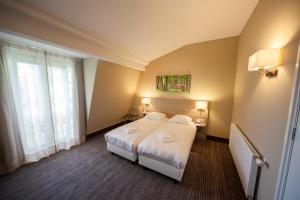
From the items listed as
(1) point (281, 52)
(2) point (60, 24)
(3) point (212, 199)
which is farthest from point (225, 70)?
(2) point (60, 24)

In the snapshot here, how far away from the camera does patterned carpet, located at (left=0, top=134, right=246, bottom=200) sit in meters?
1.67

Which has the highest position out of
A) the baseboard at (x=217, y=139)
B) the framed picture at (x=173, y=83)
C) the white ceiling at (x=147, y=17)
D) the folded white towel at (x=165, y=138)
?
A: the white ceiling at (x=147, y=17)

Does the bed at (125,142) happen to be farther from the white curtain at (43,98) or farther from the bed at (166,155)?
the white curtain at (43,98)

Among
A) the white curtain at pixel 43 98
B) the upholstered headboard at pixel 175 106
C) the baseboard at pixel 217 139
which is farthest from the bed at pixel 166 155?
the white curtain at pixel 43 98

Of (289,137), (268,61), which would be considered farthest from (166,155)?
(268,61)

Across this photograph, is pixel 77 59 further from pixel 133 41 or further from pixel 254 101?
pixel 254 101

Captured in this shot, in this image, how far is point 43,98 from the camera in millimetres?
2320

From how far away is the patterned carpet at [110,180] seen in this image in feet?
5.49

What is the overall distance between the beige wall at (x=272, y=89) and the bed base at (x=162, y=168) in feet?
3.30

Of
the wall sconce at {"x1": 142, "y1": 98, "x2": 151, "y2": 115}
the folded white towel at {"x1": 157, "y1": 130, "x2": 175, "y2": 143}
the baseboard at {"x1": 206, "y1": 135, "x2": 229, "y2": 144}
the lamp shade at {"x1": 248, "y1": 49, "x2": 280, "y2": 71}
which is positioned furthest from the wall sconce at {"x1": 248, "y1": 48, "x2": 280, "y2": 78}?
the wall sconce at {"x1": 142, "y1": 98, "x2": 151, "y2": 115}

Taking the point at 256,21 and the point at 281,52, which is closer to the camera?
the point at 281,52

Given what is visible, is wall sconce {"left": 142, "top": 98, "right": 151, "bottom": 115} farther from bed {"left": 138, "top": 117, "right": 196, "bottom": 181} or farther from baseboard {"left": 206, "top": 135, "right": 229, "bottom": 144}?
baseboard {"left": 206, "top": 135, "right": 229, "bottom": 144}

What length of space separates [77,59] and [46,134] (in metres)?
1.77

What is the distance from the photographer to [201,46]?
3.40 metres
